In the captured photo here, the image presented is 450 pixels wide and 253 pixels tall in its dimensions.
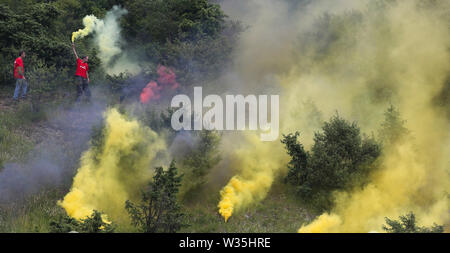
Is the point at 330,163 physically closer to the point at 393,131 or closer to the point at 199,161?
the point at 393,131

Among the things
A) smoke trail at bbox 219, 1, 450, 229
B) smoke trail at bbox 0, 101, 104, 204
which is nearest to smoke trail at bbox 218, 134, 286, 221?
smoke trail at bbox 219, 1, 450, 229

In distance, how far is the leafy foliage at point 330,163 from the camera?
42.5 ft

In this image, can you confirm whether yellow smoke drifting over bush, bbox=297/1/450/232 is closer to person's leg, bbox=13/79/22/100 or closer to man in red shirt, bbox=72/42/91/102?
man in red shirt, bbox=72/42/91/102

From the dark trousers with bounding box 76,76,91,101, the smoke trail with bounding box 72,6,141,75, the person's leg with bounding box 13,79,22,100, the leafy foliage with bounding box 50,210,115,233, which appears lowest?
the leafy foliage with bounding box 50,210,115,233

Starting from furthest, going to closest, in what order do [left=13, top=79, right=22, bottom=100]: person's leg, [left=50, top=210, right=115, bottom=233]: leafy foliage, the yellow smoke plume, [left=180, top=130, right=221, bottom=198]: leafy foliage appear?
the yellow smoke plume → [left=13, top=79, right=22, bottom=100]: person's leg → [left=180, top=130, right=221, bottom=198]: leafy foliage → [left=50, top=210, right=115, bottom=233]: leafy foliage

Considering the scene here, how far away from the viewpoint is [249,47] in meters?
21.9

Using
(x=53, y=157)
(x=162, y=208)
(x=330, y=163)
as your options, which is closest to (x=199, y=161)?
(x=162, y=208)

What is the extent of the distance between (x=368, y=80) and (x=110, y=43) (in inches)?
434

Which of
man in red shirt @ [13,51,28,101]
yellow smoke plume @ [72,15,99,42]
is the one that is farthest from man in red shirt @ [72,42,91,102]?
man in red shirt @ [13,51,28,101]

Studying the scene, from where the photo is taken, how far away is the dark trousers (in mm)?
16438

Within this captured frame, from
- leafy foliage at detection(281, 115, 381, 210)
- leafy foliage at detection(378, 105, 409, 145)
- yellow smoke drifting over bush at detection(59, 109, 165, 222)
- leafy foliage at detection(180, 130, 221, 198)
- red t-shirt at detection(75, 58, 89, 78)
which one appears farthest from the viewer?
red t-shirt at detection(75, 58, 89, 78)

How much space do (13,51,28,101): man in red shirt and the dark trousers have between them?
176cm

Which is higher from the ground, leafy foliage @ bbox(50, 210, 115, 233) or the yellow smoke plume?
the yellow smoke plume

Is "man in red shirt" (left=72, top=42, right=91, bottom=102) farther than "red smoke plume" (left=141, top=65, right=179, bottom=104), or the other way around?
"red smoke plume" (left=141, top=65, right=179, bottom=104)
